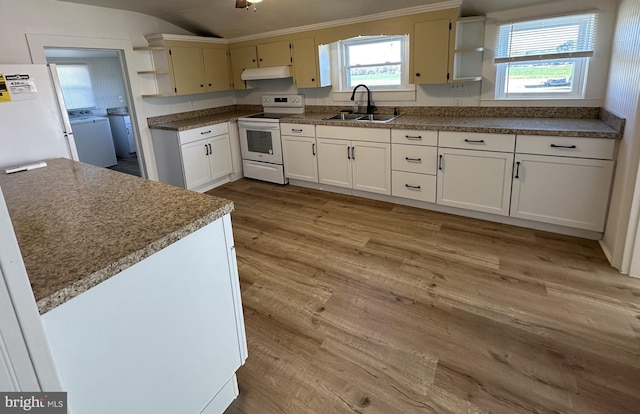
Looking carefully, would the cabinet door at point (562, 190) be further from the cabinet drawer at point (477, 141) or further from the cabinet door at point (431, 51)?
the cabinet door at point (431, 51)

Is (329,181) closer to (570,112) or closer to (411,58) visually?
(411,58)

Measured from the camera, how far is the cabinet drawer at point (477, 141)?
309cm

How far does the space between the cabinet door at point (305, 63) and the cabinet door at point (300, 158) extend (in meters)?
0.75

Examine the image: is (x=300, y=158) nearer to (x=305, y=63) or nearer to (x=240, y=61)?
(x=305, y=63)

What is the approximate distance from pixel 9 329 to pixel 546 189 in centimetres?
344

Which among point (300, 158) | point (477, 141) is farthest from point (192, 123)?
point (477, 141)

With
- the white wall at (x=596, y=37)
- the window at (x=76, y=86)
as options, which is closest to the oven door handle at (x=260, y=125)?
the white wall at (x=596, y=37)

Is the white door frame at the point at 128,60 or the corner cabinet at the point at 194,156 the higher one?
the white door frame at the point at 128,60

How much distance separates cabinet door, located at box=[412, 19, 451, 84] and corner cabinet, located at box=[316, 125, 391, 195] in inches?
28.8

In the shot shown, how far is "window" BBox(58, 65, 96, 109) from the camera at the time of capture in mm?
6641

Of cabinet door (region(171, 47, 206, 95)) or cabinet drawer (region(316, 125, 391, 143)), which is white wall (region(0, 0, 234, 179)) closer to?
cabinet door (region(171, 47, 206, 95))

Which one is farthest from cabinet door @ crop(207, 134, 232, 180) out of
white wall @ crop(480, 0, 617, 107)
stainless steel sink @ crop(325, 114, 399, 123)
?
white wall @ crop(480, 0, 617, 107)

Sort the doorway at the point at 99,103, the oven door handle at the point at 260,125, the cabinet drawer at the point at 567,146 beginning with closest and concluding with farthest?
1. the cabinet drawer at the point at 567,146
2. the oven door handle at the point at 260,125
3. the doorway at the point at 99,103

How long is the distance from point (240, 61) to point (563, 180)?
4.28 m
